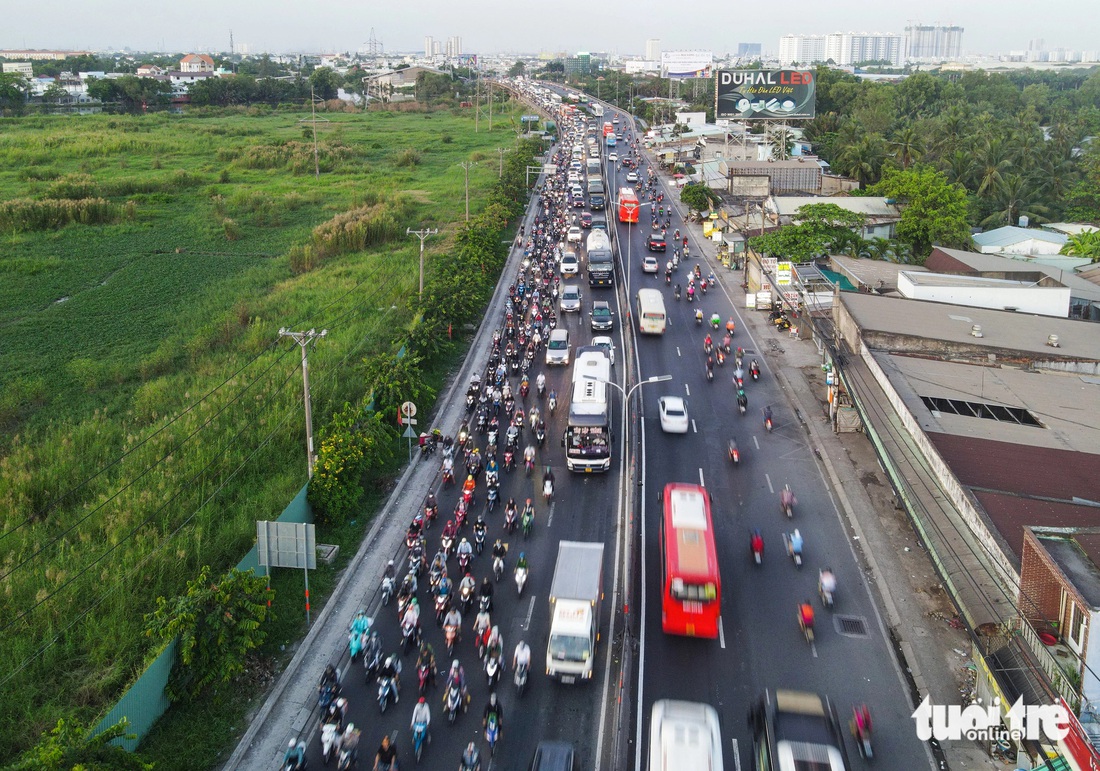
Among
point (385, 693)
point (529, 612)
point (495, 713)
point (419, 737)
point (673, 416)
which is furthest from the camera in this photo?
point (673, 416)

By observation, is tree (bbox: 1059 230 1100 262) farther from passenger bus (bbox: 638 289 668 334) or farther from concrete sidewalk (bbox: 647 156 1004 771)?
passenger bus (bbox: 638 289 668 334)

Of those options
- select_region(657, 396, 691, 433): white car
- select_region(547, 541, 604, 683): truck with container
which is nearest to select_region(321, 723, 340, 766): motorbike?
select_region(547, 541, 604, 683): truck with container

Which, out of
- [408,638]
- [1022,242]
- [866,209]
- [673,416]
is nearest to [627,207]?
[866,209]

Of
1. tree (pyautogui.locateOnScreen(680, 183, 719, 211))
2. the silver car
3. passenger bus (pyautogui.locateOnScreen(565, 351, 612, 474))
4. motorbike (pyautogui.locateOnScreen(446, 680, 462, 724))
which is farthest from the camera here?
tree (pyautogui.locateOnScreen(680, 183, 719, 211))

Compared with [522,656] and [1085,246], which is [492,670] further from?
[1085,246]

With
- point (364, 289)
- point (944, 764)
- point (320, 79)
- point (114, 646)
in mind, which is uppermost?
point (320, 79)

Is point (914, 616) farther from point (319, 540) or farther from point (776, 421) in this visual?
point (319, 540)

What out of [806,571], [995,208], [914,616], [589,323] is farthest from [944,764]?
[995,208]
